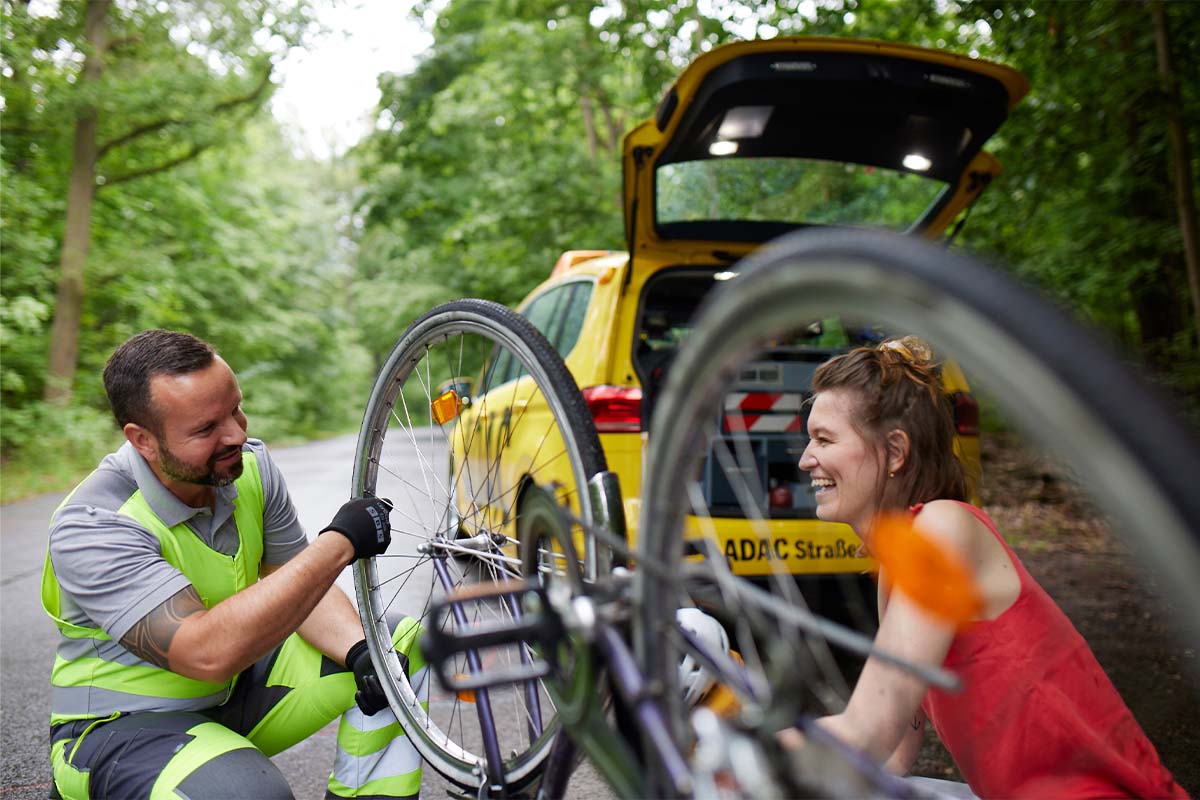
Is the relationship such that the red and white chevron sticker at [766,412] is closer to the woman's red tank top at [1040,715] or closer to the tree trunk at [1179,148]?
the woman's red tank top at [1040,715]

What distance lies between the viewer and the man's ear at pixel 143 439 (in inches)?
78.0

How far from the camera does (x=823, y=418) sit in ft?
5.15

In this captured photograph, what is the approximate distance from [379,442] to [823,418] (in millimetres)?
1236

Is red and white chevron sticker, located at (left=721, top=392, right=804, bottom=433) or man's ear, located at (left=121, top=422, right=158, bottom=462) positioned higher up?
man's ear, located at (left=121, top=422, right=158, bottom=462)

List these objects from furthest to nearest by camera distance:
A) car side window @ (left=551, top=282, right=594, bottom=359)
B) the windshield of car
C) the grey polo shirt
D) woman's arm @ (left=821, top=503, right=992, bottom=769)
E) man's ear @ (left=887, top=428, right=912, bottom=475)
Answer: car side window @ (left=551, top=282, right=594, bottom=359), the windshield of car, the grey polo shirt, man's ear @ (left=887, top=428, right=912, bottom=475), woman's arm @ (left=821, top=503, right=992, bottom=769)

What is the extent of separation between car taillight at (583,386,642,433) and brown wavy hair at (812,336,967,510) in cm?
195

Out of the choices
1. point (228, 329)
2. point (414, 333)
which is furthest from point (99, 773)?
point (228, 329)

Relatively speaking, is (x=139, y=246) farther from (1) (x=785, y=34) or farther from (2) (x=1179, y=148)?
(2) (x=1179, y=148)

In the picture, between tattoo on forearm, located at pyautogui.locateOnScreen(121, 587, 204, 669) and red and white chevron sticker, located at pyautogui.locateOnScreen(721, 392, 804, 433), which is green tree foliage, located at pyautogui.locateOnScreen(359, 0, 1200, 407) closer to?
red and white chevron sticker, located at pyautogui.locateOnScreen(721, 392, 804, 433)

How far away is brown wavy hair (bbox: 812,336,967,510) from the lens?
60.2 inches

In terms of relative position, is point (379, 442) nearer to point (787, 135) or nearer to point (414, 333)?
point (414, 333)

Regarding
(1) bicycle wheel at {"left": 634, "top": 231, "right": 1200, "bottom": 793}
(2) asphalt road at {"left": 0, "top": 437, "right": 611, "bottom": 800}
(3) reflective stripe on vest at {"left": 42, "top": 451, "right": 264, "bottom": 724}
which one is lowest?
(2) asphalt road at {"left": 0, "top": 437, "right": 611, "bottom": 800}

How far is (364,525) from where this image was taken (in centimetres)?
186

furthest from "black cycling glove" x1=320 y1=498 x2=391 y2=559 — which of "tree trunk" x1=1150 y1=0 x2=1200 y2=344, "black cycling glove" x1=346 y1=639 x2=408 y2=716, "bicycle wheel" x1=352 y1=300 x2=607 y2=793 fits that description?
"tree trunk" x1=1150 y1=0 x2=1200 y2=344
